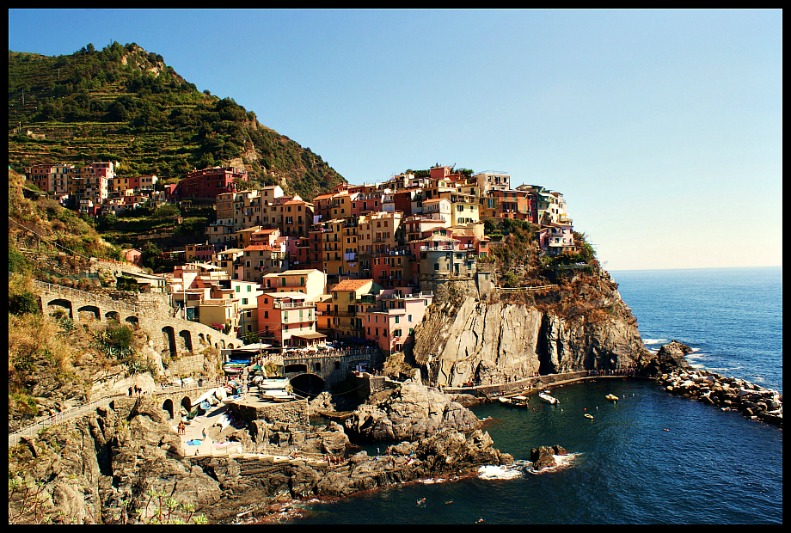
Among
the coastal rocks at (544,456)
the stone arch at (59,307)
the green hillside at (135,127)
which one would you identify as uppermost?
the green hillside at (135,127)

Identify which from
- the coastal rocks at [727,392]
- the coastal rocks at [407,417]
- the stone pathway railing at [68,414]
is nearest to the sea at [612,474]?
the coastal rocks at [727,392]

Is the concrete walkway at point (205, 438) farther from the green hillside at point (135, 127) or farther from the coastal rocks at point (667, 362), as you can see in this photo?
the green hillside at point (135, 127)

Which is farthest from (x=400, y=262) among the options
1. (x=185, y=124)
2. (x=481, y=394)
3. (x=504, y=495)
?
(x=185, y=124)

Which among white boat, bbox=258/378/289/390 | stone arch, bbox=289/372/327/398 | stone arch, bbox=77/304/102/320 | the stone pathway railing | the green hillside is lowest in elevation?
stone arch, bbox=289/372/327/398

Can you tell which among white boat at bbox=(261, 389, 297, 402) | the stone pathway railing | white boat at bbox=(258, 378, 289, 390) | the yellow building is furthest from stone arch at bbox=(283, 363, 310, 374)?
the stone pathway railing

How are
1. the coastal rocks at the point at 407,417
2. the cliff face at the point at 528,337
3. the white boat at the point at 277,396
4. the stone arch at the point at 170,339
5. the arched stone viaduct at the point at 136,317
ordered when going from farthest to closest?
the cliff face at the point at 528,337 < the stone arch at the point at 170,339 < the coastal rocks at the point at 407,417 < the white boat at the point at 277,396 < the arched stone viaduct at the point at 136,317

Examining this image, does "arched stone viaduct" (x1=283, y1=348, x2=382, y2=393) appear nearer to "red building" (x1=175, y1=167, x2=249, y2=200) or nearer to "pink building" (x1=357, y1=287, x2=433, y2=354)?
"pink building" (x1=357, y1=287, x2=433, y2=354)

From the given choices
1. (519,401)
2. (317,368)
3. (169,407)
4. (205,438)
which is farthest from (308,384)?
(519,401)
